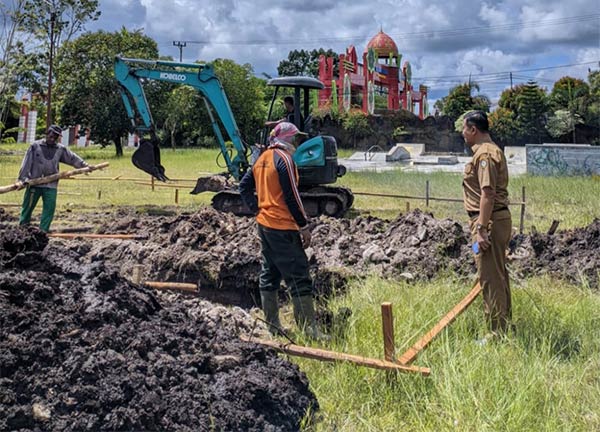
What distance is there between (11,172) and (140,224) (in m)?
15.8

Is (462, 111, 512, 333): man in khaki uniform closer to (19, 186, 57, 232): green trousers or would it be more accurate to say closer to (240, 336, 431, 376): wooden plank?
(240, 336, 431, 376): wooden plank

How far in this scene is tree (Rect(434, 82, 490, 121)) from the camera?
5041cm

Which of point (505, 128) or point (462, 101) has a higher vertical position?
point (462, 101)

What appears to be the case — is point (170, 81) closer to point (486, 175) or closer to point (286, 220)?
point (286, 220)

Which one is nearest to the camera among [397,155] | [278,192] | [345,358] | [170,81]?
[345,358]

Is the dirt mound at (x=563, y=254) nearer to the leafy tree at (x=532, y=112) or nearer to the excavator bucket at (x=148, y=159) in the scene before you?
the excavator bucket at (x=148, y=159)

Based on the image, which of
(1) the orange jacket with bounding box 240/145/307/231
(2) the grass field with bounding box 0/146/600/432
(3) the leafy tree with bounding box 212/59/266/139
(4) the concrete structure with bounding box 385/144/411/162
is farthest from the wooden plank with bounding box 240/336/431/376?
(3) the leafy tree with bounding box 212/59/266/139

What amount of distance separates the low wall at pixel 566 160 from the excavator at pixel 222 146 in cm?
1540

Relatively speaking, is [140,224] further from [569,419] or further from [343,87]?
[343,87]

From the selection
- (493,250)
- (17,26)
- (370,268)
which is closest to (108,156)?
(17,26)

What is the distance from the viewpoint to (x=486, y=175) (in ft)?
16.1

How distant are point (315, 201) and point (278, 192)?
821 centimetres

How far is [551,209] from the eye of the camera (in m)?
14.8

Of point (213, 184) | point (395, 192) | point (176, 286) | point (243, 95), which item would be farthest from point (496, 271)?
point (243, 95)
